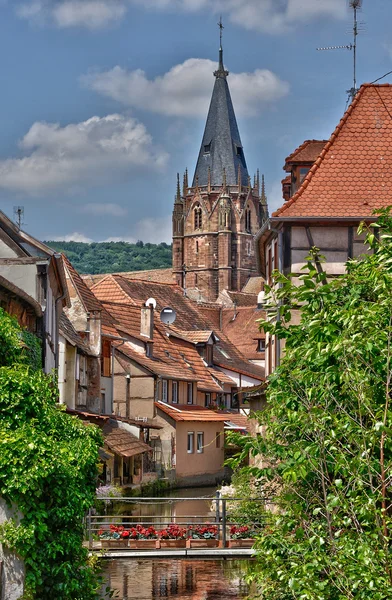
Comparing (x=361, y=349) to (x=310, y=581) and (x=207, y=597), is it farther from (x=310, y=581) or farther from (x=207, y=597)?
(x=207, y=597)

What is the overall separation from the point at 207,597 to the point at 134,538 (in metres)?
3.55

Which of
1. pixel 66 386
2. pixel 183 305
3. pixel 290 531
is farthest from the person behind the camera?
pixel 183 305

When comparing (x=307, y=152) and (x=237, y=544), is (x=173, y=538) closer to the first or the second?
(x=237, y=544)

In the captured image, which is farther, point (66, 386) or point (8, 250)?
point (66, 386)

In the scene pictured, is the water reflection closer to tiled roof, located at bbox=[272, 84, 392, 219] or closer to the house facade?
the house facade

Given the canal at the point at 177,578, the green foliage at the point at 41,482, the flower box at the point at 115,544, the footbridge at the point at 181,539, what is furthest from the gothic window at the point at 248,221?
the green foliage at the point at 41,482

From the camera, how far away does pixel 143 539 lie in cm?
2084

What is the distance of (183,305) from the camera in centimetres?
6944

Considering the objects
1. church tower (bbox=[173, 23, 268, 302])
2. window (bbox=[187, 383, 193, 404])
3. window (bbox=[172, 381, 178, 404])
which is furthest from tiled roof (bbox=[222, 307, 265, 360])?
church tower (bbox=[173, 23, 268, 302])

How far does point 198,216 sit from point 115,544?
135 meters

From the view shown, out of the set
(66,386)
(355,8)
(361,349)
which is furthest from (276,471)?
(66,386)

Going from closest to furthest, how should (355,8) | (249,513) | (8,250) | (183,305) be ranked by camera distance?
(249,513) < (8,250) < (355,8) < (183,305)

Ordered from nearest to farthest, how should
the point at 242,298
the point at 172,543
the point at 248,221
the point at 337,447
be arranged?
the point at 337,447
the point at 172,543
the point at 242,298
the point at 248,221

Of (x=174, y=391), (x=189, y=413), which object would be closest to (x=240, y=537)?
(x=189, y=413)
